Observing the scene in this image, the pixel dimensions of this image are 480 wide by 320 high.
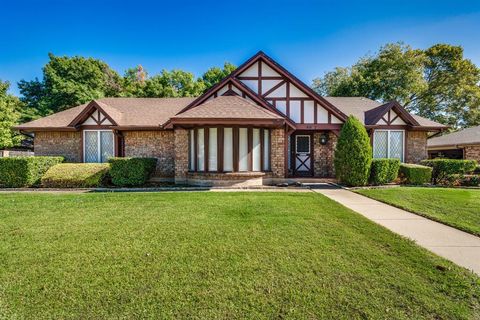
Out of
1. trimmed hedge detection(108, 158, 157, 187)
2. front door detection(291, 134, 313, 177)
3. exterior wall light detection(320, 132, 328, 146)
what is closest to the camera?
trimmed hedge detection(108, 158, 157, 187)

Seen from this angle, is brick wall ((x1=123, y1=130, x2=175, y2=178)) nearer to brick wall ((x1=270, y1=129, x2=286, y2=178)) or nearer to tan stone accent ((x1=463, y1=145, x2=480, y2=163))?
brick wall ((x1=270, y1=129, x2=286, y2=178))

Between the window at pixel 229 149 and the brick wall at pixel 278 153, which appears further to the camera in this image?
the brick wall at pixel 278 153

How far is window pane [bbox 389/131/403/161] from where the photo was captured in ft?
45.0

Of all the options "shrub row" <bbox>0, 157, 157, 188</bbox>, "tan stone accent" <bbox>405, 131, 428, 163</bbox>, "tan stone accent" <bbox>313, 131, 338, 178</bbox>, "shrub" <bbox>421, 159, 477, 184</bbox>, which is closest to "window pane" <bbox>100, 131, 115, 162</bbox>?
"shrub row" <bbox>0, 157, 157, 188</bbox>

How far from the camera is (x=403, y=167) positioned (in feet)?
38.0

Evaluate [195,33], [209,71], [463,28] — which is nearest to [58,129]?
[195,33]

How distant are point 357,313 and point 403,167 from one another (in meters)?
11.5

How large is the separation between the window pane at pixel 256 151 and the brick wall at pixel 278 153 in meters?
0.83

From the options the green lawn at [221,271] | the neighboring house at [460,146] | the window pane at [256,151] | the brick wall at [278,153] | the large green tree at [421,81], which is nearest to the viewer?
the green lawn at [221,271]

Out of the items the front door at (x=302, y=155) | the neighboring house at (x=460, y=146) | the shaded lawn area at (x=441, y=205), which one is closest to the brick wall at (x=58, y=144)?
the front door at (x=302, y=155)

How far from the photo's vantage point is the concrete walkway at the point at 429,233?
3721 mm

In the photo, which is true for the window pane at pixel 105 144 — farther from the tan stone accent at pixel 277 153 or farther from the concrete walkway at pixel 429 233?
the concrete walkway at pixel 429 233

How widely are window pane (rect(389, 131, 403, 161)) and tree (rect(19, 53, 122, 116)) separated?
29612 millimetres

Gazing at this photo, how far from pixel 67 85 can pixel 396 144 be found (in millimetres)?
32663
